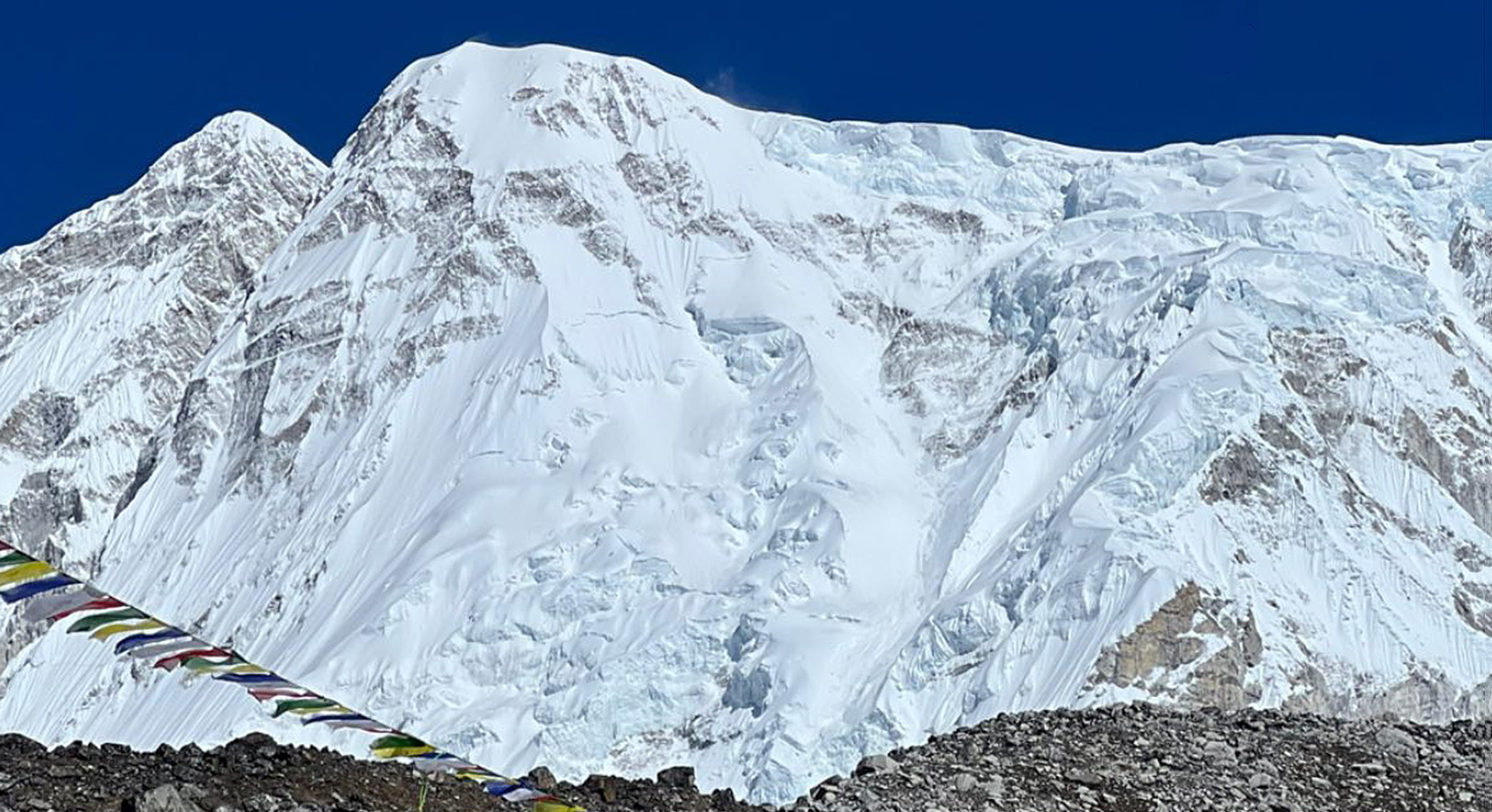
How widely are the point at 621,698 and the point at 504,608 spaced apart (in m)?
14.4

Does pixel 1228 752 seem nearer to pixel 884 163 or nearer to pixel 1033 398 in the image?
pixel 1033 398

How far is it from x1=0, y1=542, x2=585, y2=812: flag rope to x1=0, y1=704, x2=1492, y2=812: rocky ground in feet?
7.12

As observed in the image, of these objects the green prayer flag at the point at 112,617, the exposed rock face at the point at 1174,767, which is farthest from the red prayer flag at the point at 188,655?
the exposed rock face at the point at 1174,767

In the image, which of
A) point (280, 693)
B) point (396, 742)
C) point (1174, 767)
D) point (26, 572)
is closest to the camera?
point (26, 572)

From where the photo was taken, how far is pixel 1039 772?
81.5 ft

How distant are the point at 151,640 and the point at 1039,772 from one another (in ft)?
33.9

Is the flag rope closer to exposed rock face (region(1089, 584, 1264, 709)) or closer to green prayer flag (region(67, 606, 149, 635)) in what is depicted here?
green prayer flag (region(67, 606, 149, 635))

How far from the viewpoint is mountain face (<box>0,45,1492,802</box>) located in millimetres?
124625

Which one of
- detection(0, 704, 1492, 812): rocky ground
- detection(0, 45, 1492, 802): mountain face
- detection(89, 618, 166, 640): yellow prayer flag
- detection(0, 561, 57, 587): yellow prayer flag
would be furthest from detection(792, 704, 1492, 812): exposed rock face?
detection(0, 45, 1492, 802): mountain face

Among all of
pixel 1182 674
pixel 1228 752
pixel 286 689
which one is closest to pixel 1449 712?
pixel 1182 674

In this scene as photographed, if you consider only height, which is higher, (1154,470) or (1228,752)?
(1154,470)

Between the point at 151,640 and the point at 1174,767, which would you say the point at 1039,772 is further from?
the point at 151,640

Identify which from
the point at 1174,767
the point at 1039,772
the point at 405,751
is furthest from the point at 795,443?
the point at 405,751

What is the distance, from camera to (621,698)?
124m
